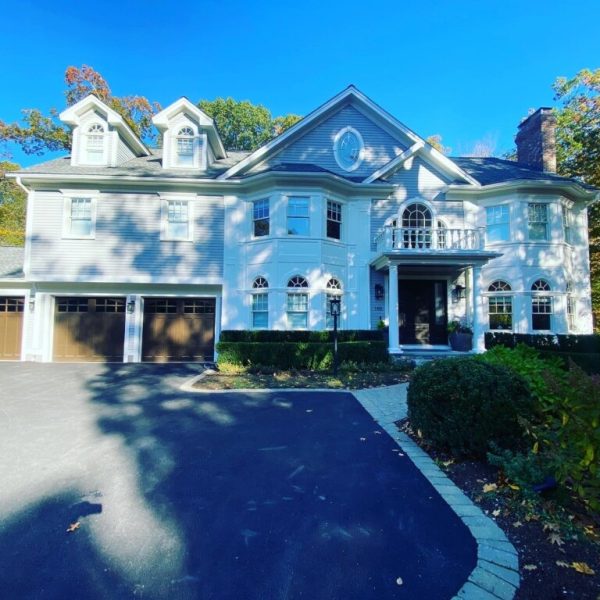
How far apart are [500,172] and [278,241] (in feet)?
33.5

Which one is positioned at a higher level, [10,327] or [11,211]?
[11,211]

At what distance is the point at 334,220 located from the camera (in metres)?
13.2

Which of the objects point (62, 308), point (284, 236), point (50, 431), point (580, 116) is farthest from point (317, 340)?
point (580, 116)

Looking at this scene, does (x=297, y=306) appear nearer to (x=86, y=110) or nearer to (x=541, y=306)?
(x=541, y=306)

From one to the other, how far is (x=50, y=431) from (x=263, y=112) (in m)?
30.8

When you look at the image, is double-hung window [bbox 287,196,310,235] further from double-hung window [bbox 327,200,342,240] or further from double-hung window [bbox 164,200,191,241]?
double-hung window [bbox 164,200,191,241]

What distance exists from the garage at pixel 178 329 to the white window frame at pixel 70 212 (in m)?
3.36

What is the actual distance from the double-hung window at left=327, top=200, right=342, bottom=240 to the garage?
5.42m

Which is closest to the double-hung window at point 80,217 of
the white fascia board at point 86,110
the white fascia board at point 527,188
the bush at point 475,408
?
the white fascia board at point 86,110

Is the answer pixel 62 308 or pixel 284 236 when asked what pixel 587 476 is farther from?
pixel 62 308

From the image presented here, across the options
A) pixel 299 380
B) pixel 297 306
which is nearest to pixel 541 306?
pixel 297 306

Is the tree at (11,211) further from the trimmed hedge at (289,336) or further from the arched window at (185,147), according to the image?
the trimmed hedge at (289,336)

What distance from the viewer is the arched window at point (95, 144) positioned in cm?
1420

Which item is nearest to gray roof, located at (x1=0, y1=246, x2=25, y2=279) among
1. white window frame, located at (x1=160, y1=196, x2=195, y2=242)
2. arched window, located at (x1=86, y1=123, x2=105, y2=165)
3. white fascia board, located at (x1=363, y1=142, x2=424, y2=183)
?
arched window, located at (x1=86, y1=123, x2=105, y2=165)
